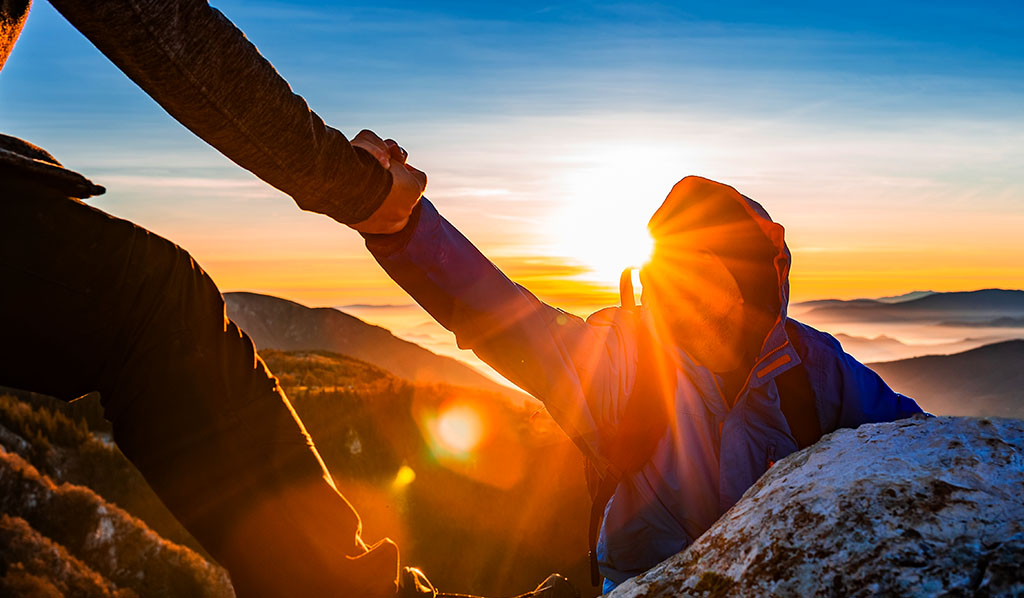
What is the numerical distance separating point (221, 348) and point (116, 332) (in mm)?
361

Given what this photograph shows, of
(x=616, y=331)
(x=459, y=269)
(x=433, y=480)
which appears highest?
(x=459, y=269)

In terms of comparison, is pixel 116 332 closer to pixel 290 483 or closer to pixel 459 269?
pixel 290 483

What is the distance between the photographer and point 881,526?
165cm

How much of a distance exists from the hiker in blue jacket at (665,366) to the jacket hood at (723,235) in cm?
2

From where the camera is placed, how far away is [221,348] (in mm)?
2627

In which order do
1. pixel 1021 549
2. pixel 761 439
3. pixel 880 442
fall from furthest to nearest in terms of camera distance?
pixel 761 439, pixel 880 442, pixel 1021 549

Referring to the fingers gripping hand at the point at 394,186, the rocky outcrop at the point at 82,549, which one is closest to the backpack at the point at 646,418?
the fingers gripping hand at the point at 394,186

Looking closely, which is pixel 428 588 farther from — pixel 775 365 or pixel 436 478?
pixel 436 478

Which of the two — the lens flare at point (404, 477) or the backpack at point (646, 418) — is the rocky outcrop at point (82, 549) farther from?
the lens flare at point (404, 477)

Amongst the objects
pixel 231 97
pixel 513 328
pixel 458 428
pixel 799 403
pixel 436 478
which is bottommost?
pixel 436 478

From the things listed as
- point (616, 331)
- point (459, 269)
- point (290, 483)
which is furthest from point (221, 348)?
point (616, 331)

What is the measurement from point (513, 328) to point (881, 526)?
1.55m

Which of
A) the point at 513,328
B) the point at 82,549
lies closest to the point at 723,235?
the point at 513,328

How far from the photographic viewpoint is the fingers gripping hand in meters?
2.45
